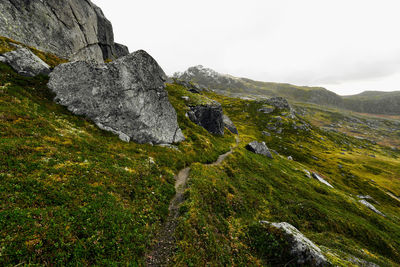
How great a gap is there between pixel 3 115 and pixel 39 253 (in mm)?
17459

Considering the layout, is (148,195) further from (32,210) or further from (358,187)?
(358,187)

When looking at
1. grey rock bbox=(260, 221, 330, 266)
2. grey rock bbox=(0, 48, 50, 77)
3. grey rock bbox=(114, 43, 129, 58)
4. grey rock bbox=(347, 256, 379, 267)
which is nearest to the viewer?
grey rock bbox=(260, 221, 330, 266)

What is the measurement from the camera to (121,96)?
94.0 ft

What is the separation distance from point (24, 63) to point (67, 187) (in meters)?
26.4

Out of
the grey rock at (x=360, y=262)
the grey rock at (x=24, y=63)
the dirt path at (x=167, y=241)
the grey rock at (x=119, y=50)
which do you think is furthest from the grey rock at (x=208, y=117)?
the grey rock at (x=119, y=50)

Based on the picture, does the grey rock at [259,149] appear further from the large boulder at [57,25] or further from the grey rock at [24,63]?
the large boulder at [57,25]

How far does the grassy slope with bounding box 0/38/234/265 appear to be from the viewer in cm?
854

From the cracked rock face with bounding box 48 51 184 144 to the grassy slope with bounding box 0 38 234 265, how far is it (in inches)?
88.3

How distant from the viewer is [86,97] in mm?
25562

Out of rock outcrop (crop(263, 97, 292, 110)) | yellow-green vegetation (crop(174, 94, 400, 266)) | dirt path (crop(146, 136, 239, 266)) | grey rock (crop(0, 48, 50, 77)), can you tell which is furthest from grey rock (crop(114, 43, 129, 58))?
rock outcrop (crop(263, 97, 292, 110))

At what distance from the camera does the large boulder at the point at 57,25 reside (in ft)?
118

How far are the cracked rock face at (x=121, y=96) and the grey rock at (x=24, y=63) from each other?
2.42 metres

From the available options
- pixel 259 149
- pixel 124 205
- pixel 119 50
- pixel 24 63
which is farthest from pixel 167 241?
pixel 119 50

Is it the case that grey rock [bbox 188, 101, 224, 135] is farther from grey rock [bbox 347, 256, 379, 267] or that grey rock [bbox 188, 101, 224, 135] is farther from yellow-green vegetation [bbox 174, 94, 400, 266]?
grey rock [bbox 347, 256, 379, 267]
